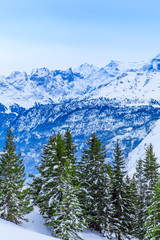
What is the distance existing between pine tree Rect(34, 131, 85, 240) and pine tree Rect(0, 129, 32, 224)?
2.83 metres

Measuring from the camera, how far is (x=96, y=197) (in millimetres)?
30844

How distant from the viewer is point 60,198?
26.6 meters

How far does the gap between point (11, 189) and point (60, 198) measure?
549 cm

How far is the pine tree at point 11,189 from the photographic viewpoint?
2341cm

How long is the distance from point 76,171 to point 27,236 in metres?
16.1

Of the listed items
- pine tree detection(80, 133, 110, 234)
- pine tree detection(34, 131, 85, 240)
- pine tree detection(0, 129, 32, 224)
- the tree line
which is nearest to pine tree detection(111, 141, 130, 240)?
the tree line

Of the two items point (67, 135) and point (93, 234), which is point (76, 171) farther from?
point (93, 234)

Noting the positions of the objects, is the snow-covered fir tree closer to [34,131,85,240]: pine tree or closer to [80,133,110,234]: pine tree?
[80,133,110,234]: pine tree

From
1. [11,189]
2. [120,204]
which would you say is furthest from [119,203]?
[11,189]

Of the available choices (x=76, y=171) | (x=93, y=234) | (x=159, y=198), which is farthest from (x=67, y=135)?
(x=159, y=198)

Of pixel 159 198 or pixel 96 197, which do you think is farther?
pixel 96 197

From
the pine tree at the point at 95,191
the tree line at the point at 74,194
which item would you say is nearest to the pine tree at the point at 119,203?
the tree line at the point at 74,194

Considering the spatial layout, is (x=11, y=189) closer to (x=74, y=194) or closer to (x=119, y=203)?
(x=74, y=194)

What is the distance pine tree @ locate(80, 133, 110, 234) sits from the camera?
30.0 meters
